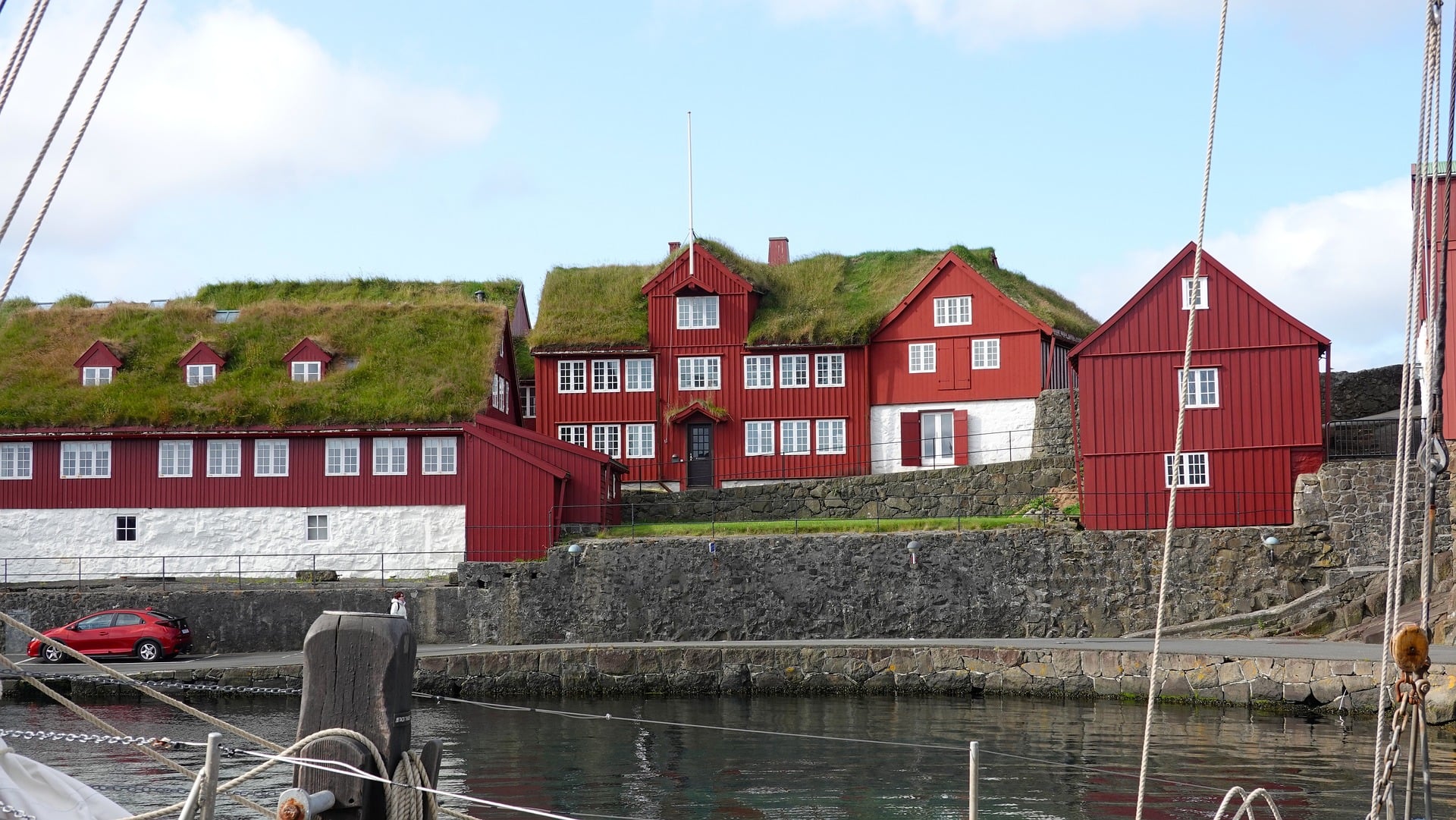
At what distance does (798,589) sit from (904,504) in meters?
7.98

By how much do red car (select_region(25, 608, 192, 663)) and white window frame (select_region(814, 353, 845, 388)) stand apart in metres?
19.8

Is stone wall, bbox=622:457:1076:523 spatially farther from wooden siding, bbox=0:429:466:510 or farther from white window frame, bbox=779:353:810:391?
wooden siding, bbox=0:429:466:510

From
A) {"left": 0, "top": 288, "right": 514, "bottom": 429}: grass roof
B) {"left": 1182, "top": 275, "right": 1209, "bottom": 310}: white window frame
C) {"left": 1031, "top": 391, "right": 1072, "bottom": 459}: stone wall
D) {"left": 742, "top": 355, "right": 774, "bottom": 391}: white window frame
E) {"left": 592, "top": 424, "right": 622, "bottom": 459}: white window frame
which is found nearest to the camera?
{"left": 1182, "top": 275, "right": 1209, "bottom": 310}: white window frame

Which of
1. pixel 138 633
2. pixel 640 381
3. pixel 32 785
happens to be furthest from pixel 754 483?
pixel 32 785

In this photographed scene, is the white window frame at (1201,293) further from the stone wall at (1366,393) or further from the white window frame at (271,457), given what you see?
the white window frame at (271,457)

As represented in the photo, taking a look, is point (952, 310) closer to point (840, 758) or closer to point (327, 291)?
point (327, 291)

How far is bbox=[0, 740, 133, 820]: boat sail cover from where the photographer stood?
5551 mm

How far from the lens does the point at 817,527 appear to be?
100 feet

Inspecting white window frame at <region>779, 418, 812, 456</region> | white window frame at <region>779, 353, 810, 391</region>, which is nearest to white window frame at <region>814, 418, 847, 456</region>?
white window frame at <region>779, 418, 812, 456</region>

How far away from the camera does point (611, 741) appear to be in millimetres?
20328

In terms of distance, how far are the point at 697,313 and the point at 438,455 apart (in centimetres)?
1104

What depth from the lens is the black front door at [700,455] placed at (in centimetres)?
4059

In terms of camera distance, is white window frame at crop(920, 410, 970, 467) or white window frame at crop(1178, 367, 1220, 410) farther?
white window frame at crop(920, 410, 970, 467)

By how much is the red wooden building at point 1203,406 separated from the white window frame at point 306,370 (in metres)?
19.7
